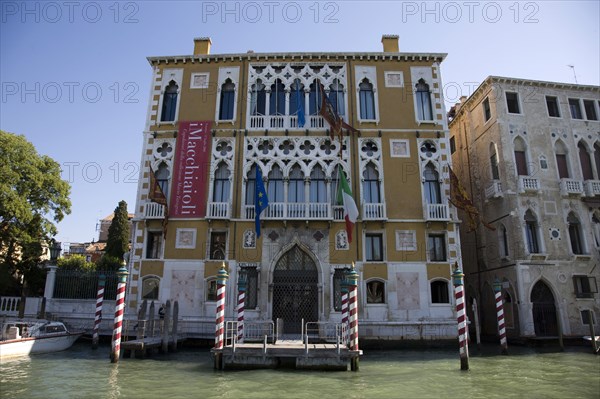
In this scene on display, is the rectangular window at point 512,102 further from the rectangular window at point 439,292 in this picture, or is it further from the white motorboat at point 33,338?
the white motorboat at point 33,338

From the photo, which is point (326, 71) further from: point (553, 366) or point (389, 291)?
point (553, 366)

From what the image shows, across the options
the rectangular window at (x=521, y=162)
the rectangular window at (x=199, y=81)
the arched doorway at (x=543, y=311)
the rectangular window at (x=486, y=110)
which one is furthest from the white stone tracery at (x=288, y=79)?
the arched doorway at (x=543, y=311)

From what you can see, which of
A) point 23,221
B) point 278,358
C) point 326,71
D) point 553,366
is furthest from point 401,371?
point 23,221

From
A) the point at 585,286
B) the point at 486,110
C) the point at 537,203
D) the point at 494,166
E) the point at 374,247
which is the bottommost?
the point at 585,286

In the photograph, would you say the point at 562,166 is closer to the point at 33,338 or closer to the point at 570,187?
the point at 570,187

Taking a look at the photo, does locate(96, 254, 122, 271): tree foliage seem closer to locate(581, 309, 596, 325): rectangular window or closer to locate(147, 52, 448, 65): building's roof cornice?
locate(147, 52, 448, 65): building's roof cornice

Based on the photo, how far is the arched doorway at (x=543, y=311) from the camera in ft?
60.4

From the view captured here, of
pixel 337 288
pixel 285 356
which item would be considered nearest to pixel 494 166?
pixel 337 288

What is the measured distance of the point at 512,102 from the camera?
21094mm

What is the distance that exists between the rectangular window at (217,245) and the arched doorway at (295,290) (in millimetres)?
2344

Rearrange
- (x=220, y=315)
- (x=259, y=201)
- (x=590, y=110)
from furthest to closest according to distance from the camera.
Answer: (x=590, y=110) → (x=259, y=201) → (x=220, y=315)

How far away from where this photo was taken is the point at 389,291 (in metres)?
17.2

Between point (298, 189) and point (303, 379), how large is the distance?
9.49m

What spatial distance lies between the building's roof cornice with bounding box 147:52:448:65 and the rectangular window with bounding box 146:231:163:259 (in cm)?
811
